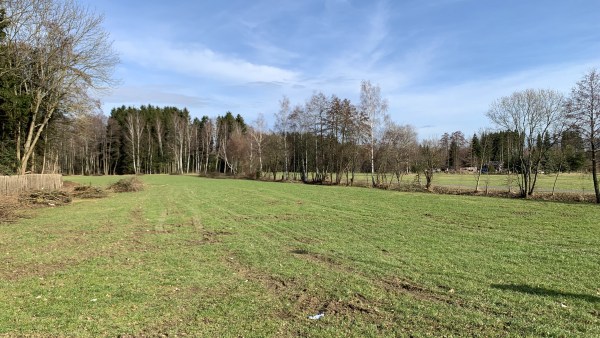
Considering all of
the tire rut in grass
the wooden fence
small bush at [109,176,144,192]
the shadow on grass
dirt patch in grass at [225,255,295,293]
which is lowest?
dirt patch in grass at [225,255,295,293]

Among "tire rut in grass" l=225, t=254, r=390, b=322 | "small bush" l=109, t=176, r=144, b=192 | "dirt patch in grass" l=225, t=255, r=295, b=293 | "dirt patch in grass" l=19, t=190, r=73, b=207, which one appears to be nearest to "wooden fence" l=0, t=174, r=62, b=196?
"dirt patch in grass" l=19, t=190, r=73, b=207

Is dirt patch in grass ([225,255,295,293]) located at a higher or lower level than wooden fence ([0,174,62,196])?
lower

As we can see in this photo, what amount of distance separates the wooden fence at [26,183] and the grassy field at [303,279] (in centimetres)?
919

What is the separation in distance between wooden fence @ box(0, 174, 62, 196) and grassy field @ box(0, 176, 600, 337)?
9188mm

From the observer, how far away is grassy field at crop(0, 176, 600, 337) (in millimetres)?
4922

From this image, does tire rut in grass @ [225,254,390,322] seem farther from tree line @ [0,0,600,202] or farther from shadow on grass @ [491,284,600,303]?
tree line @ [0,0,600,202]

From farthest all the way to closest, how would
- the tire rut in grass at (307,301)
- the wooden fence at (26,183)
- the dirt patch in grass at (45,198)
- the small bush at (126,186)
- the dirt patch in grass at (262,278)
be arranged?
the small bush at (126,186), the wooden fence at (26,183), the dirt patch in grass at (45,198), the dirt patch in grass at (262,278), the tire rut in grass at (307,301)

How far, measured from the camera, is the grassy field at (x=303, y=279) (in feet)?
16.1

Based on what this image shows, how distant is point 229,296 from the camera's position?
6.14 metres

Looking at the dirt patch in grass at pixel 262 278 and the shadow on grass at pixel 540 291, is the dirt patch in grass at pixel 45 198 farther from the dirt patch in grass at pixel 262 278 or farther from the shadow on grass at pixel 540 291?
the shadow on grass at pixel 540 291

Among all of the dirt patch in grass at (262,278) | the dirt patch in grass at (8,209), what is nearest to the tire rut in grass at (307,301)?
the dirt patch in grass at (262,278)

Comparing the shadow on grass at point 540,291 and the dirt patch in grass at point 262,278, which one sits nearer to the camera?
the shadow on grass at point 540,291

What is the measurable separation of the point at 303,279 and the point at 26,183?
23564mm

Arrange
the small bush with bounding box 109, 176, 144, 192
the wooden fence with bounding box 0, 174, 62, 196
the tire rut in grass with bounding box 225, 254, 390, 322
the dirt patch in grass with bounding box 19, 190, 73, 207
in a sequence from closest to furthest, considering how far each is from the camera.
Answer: the tire rut in grass with bounding box 225, 254, 390, 322, the dirt patch in grass with bounding box 19, 190, 73, 207, the wooden fence with bounding box 0, 174, 62, 196, the small bush with bounding box 109, 176, 144, 192
